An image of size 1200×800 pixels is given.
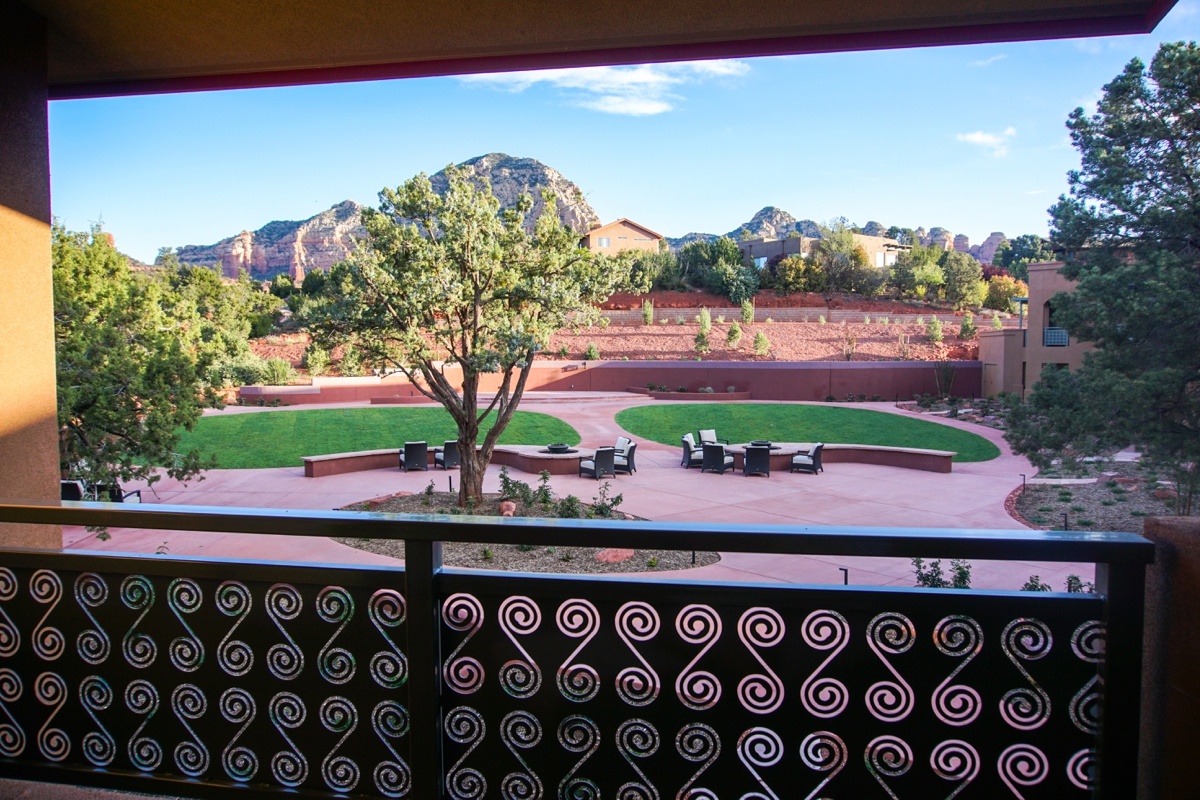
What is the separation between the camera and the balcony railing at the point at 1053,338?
23125 millimetres

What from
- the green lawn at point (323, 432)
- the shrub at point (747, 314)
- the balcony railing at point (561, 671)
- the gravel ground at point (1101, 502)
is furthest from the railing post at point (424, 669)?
the shrub at point (747, 314)

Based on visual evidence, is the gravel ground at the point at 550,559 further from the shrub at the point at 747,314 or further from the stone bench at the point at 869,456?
the shrub at the point at 747,314

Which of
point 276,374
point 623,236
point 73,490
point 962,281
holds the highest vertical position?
point 623,236

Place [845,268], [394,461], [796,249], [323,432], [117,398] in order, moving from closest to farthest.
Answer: [117,398] → [394,461] → [323,432] → [845,268] → [796,249]

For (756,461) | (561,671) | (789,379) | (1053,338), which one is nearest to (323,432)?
(756,461)

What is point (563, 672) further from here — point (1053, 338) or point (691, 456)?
point (1053, 338)

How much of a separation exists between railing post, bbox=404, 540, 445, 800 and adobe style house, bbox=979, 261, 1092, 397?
14.8 meters

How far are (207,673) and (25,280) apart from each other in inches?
86.4

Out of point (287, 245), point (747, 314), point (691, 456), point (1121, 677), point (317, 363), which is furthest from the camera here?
point (287, 245)

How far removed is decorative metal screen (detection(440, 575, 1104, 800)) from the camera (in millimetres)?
1767

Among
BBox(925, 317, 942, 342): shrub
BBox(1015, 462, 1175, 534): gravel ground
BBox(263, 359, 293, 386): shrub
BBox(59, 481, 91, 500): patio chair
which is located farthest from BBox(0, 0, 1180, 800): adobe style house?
BBox(925, 317, 942, 342): shrub

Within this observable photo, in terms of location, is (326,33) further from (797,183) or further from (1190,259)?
(797,183)

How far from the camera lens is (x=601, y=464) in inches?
599

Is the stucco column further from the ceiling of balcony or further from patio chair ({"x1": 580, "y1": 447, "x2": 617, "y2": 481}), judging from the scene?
patio chair ({"x1": 580, "y1": 447, "x2": 617, "y2": 481})
